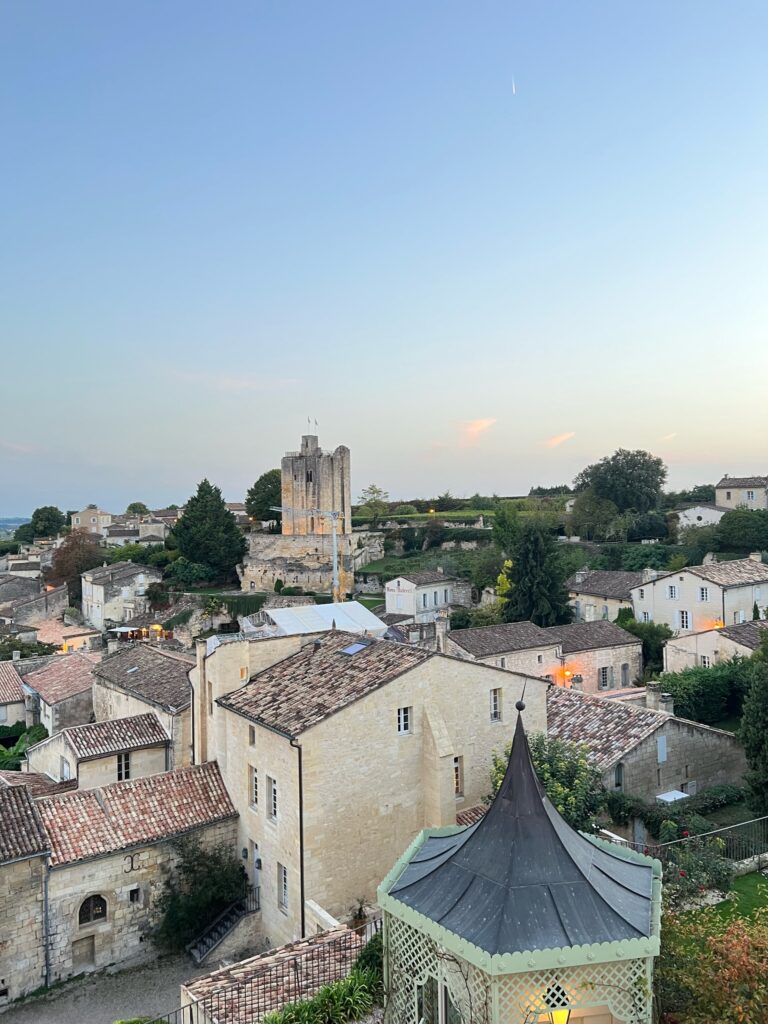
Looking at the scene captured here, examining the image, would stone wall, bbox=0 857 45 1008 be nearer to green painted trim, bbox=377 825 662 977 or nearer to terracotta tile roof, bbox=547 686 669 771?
green painted trim, bbox=377 825 662 977

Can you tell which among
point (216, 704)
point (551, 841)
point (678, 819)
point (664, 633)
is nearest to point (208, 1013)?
point (551, 841)

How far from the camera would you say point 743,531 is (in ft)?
192

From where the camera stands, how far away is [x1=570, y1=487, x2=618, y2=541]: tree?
237ft

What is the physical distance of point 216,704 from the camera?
70.8 ft

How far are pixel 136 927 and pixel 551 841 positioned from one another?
14492 mm

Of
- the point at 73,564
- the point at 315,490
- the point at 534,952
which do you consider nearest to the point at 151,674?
the point at 534,952

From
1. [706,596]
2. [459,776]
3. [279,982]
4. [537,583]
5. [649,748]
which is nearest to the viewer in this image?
[279,982]

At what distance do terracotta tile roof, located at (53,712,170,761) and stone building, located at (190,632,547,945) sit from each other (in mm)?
4944

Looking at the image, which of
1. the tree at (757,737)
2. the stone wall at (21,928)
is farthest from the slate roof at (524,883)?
the tree at (757,737)

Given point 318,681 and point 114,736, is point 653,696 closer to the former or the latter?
point 318,681

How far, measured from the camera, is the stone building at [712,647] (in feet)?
110

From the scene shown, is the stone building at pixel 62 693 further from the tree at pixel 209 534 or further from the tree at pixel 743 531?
the tree at pixel 743 531

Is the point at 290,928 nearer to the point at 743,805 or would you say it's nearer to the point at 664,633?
the point at 743,805

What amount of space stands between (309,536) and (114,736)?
2008 inches
